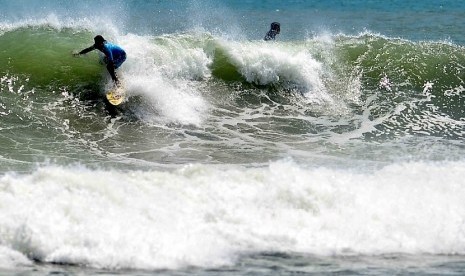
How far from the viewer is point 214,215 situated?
370 inches

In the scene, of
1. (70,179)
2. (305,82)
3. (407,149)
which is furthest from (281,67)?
(70,179)

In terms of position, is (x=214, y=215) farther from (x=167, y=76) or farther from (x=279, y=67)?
(x=279, y=67)

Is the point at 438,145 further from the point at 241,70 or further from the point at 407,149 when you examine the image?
the point at 241,70

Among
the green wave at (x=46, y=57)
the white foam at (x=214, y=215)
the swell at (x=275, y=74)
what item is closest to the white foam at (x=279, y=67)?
the swell at (x=275, y=74)

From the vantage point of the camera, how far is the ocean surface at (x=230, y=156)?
8.45 metres

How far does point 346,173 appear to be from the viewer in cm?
1141

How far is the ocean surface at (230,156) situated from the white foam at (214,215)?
24 mm

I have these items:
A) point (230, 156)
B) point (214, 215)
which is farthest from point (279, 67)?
point (214, 215)

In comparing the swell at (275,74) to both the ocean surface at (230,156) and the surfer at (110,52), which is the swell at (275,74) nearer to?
the ocean surface at (230,156)

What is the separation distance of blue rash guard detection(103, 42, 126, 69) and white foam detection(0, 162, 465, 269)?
515 centimetres

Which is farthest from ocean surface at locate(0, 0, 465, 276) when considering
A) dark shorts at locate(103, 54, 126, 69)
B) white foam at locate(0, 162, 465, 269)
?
dark shorts at locate(103, 54, 126, 69)

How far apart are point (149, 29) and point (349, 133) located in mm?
16623

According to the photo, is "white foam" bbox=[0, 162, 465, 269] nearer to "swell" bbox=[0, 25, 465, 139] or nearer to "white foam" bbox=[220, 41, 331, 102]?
"swell" bbox=[0, 25, 465, 139]

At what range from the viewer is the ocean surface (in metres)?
8.45
